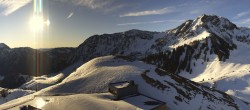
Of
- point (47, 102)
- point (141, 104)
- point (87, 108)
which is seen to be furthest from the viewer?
point (47, 102)

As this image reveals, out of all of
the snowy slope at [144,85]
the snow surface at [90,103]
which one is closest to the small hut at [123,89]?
the snow surface at [90,103]

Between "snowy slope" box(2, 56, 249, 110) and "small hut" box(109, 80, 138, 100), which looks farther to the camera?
"snowy slope" box(2, 56, 249, 110)

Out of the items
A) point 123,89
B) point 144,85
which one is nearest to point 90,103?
point 123,89

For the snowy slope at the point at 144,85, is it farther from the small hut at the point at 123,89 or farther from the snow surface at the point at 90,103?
the snow surface at the point at 90,103

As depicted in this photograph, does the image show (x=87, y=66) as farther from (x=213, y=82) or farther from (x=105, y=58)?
(x=213, y=82)

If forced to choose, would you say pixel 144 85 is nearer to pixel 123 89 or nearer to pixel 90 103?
Answer: pixel 123 89

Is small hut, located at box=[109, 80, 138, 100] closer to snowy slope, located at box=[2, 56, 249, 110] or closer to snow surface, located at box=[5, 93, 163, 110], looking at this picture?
snow surface, located at box=[5, 93, 163, 110]

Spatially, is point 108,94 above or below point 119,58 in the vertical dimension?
below

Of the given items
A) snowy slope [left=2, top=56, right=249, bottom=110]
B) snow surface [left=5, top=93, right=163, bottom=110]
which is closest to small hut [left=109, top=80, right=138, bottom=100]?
snow surface [left=5, top=93, right=163, bottom=110]

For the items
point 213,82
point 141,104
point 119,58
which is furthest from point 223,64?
point 141,104
